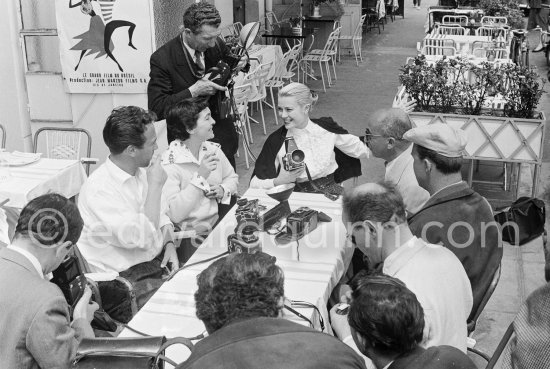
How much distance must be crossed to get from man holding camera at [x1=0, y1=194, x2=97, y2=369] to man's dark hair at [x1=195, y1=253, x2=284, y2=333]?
1.88ft

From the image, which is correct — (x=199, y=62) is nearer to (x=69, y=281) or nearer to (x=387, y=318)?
(x=69, y=281)

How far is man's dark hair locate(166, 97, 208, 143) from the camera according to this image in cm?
418

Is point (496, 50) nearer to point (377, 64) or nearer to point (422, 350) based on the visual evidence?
point (377, 64)

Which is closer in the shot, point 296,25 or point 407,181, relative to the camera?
point 407,181

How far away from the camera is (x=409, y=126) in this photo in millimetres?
4180

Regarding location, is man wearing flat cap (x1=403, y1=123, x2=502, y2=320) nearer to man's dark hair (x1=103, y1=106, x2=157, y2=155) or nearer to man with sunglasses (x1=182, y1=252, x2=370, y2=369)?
man with sunglasses (x1=182, y1=252, x2=370, y2=369)

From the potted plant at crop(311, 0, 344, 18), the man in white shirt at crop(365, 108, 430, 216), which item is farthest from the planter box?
the potted plant at crop(311, 0, 344, 18)

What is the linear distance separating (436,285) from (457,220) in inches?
27.6

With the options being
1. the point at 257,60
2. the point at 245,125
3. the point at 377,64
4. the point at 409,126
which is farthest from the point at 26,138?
the point at 377,64

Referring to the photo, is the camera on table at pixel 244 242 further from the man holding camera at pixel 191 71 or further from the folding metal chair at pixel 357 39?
the folding metal chair at pixel 357 39

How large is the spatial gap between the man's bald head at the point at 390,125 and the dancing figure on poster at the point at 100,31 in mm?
2828

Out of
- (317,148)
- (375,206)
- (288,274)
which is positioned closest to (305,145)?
(317,148)

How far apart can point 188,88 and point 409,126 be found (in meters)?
1.54

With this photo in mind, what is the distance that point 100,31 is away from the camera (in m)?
6.29
